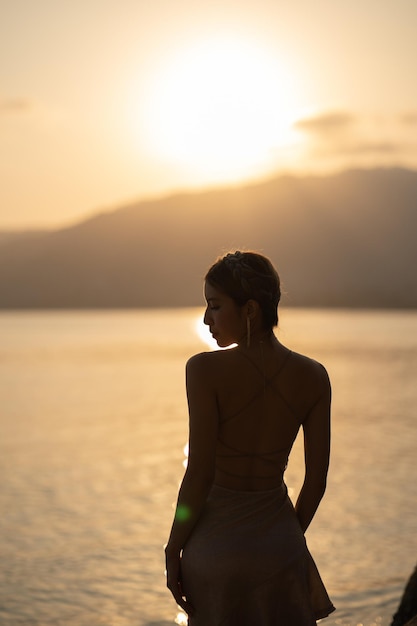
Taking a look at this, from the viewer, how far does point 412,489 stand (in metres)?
16.8

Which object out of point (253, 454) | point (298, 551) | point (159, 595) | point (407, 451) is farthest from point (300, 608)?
point (407, 451)

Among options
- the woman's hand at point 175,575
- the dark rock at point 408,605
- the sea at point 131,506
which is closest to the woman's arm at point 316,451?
the woman's hand at point 175,575

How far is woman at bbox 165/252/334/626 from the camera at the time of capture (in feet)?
10.7

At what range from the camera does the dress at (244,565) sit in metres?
3.32

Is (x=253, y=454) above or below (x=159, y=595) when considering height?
above

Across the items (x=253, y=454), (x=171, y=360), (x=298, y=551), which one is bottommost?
(x=171, y=360)

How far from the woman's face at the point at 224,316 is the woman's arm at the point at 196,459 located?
0.12 meters

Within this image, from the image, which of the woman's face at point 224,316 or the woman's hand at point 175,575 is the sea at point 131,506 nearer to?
the woman's face at point 224,316

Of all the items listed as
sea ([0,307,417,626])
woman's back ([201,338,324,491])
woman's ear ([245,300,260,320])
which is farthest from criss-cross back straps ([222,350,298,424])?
sea ([0,307,417,626])

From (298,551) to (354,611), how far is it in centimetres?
710

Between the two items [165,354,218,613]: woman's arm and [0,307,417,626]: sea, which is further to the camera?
[0,307,417,626]: sea

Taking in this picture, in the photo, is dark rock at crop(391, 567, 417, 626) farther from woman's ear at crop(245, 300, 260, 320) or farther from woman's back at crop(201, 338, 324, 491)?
woman's ear at crop(245, 300, 260, 320)

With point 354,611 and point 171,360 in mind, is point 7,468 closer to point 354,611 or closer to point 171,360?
point 354,611

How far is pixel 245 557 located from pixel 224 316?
837 mm
